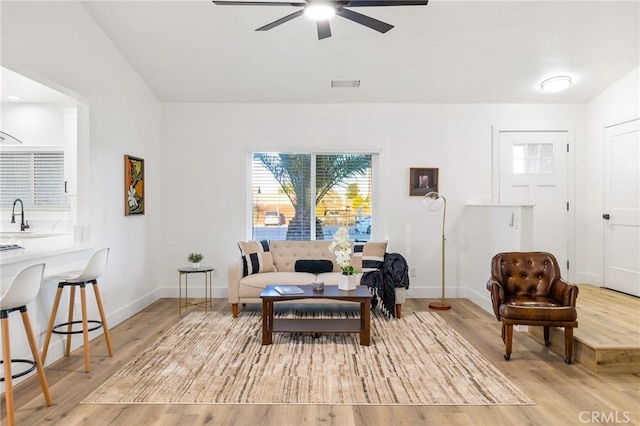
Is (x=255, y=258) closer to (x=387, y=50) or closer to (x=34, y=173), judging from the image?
(x=387, y=50)

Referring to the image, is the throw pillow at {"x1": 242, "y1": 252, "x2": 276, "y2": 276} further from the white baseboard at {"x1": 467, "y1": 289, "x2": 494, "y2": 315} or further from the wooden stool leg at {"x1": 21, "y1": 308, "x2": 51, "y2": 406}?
the white baseboard at {"x1": 467, "y1": 289, "x2": 494, "y2": 315}

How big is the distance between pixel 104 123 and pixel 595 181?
6316mm

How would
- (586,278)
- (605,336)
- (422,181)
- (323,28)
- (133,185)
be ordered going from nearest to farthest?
1. (323,28)
2. (605,336)
3. (133,185)
4. (422,181)
5. (586,278)

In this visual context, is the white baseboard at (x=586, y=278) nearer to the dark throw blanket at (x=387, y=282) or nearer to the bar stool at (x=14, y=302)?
the dark throw blanket at (x=387, y=282)

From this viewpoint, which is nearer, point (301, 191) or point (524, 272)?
point (524, 272)

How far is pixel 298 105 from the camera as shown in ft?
19.1

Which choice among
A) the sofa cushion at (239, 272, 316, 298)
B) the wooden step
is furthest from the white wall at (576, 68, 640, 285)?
the sofa cushion at (239, 272, 316, 298)

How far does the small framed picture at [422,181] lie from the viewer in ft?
18.9

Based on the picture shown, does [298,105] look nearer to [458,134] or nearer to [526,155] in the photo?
[458,134]

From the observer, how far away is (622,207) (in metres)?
5.41

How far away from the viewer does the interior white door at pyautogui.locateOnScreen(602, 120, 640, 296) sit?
205 inches

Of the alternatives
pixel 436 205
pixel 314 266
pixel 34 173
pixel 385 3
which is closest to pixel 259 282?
pixel 314 266

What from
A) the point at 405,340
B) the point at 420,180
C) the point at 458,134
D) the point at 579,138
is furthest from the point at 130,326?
the point at 579,138

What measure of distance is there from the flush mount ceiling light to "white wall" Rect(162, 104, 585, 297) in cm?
58
